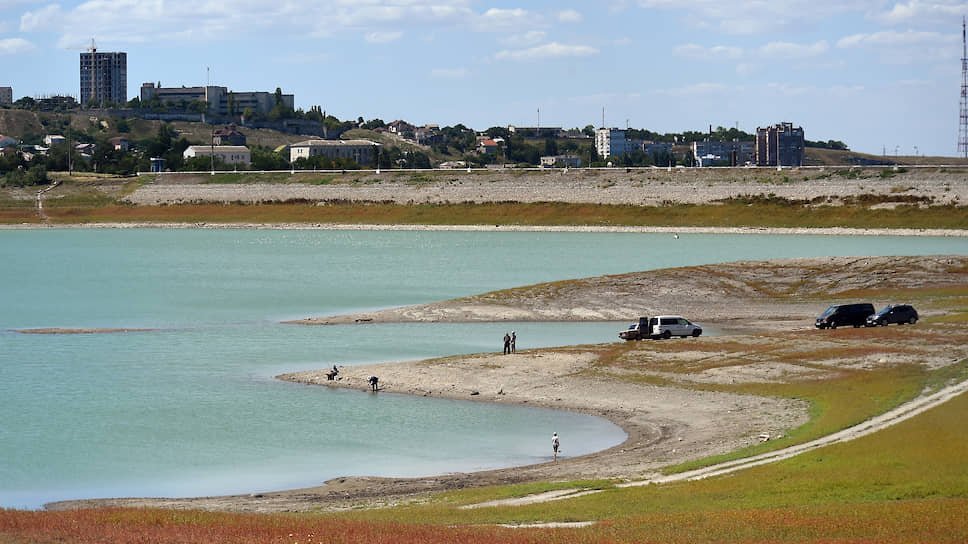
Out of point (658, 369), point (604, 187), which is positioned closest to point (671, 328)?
point (658, 369)

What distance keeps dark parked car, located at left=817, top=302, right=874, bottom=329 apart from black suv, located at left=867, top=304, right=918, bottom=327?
1.12 ft

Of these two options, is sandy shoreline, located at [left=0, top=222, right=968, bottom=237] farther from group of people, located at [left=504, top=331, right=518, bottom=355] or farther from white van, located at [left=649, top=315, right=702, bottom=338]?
group of people, located at [left=504, top=331, right=518, bottom=355]

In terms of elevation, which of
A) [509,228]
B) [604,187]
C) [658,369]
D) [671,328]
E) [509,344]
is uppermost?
[604,187]

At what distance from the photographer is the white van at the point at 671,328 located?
5644 cm

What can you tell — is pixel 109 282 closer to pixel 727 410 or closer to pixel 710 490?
pixel 727 410

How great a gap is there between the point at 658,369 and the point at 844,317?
12626 millimetres

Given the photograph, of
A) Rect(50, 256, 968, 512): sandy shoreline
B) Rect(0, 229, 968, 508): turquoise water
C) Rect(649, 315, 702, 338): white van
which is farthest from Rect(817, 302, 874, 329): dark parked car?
Rect(0, 229, 968, 508): turquoise water

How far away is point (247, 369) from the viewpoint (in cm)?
5328

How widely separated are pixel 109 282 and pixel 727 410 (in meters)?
67.7

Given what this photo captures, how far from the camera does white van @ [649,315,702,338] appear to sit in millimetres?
56438

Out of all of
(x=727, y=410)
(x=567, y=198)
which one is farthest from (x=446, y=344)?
(x=567, y=198)

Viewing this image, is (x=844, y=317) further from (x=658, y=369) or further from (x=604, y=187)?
(x=604, y=187)

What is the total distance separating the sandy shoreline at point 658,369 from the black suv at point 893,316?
259 centimetres

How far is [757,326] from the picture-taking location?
62.7m
